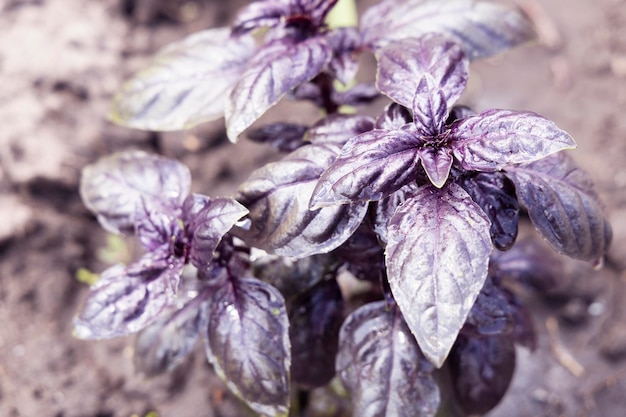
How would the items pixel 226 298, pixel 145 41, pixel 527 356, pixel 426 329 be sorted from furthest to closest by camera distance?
pixel 145 41 < pixel 527 356 < pixel 226 298 < pixel 426 329

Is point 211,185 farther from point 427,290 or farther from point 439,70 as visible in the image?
point 427,290

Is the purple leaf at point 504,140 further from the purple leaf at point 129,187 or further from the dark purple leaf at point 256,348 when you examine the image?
the purple leaf at point 129,187

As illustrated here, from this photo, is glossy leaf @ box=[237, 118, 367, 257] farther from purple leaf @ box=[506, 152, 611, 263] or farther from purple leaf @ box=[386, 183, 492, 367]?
purple leaf @ box=[506, 152, 611, 263]

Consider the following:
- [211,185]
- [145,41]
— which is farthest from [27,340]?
[145,41]

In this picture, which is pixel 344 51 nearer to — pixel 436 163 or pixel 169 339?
pixel 436 163

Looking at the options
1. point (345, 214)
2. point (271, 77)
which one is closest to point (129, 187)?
point (271, 77)

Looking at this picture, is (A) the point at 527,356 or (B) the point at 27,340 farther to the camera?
(A) the point at 527,356

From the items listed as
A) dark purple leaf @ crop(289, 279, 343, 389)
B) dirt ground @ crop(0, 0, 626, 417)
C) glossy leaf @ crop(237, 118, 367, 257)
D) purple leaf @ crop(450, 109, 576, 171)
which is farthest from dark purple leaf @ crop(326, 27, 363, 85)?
dirt ground @ crop(0, 0, 626, 417)
